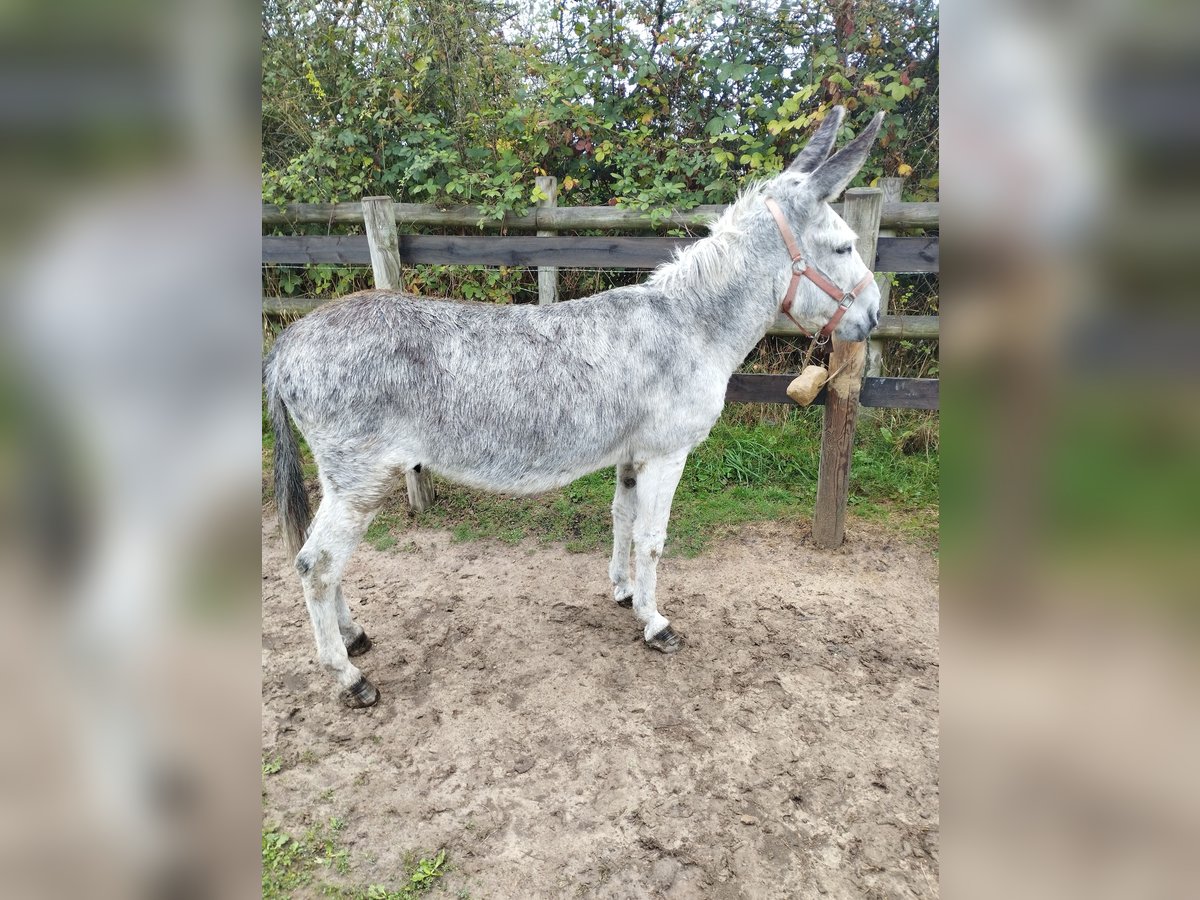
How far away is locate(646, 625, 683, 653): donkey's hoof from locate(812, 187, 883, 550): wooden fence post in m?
1.58

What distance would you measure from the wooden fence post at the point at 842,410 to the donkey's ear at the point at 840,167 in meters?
1.05

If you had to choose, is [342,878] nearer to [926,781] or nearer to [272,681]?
[272,681]

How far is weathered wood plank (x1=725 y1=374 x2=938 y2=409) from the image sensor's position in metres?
4.19

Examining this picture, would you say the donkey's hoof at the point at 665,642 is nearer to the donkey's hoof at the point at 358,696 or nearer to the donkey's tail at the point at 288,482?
the donkey's hoof at the point at 358,696

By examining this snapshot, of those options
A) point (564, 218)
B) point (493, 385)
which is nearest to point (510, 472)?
point (493, 385)

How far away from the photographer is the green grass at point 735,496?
15.3 ft

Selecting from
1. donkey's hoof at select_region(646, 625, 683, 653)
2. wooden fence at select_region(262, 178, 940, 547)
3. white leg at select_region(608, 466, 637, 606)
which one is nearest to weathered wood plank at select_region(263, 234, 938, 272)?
wooden fence at select_region(262, 178, 940, 547)

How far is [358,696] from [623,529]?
5.36 feet

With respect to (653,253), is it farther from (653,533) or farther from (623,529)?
(653,533)

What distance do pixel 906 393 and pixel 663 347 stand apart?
205cm

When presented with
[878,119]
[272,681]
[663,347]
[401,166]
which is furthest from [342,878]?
[401,166]

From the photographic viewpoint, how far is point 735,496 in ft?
16.6

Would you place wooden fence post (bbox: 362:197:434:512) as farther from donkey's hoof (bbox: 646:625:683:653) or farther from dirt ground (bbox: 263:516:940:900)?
donkey's hoof (bbox: 646:625:683:653)
